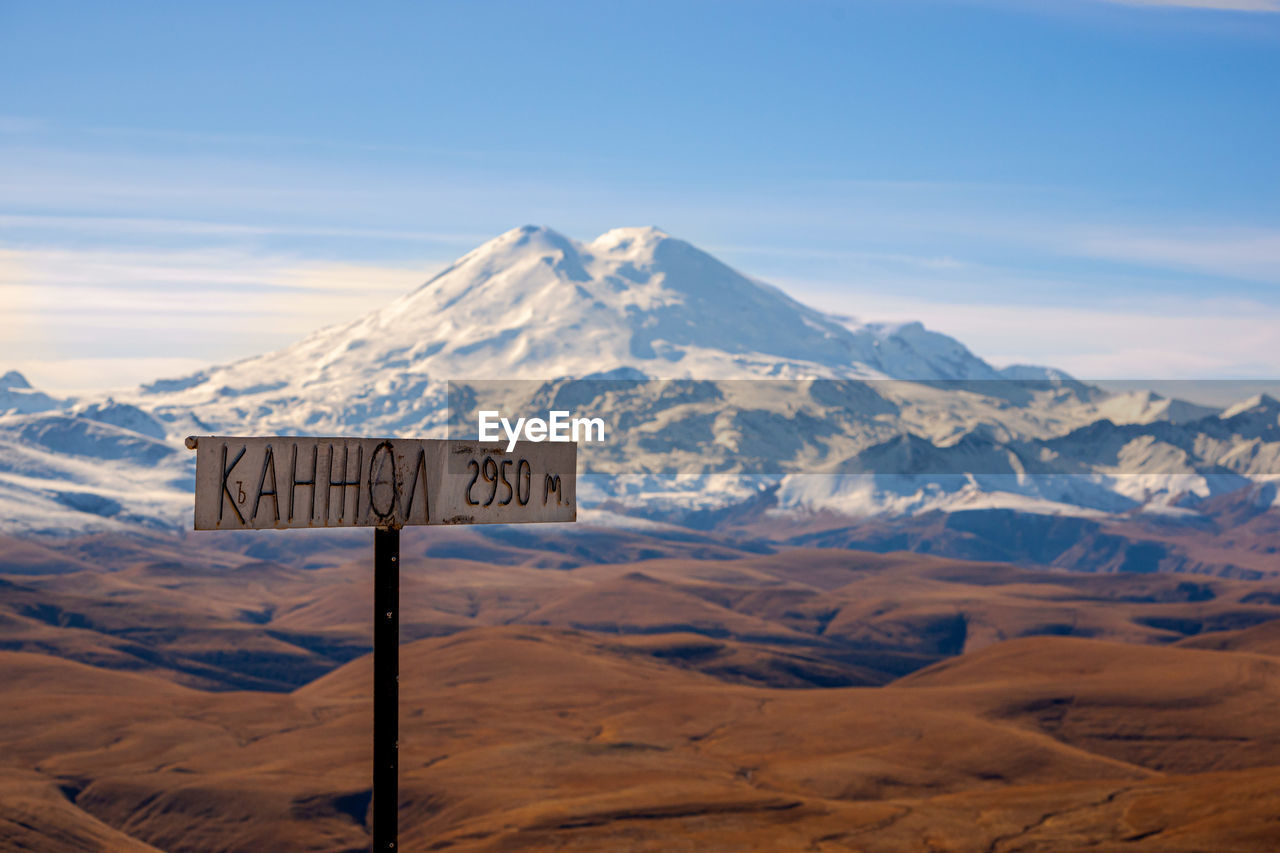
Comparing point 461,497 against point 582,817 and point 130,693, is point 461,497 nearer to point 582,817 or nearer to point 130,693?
point 582,817

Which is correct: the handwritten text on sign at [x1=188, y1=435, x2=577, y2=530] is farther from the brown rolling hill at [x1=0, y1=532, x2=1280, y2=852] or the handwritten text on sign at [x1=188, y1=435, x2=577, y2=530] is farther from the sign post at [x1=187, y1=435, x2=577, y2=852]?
the brown rolling hill at [x1=0, y1=532, x2=1280, y2=852]

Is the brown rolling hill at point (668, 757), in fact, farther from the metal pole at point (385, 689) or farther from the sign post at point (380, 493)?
the metal pole at point (385, 689)

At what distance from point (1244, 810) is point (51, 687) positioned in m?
138

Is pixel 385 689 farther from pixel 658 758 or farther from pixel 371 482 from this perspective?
pixel 658 758

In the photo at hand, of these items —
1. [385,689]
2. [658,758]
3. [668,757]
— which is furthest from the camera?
[668,757]

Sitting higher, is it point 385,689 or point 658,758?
point 385,689

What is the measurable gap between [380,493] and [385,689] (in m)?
1.32

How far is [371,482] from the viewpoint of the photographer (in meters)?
8.60

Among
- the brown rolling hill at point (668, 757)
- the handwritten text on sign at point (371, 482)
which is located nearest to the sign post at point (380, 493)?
the handwritten text on sign at point (371, 482)

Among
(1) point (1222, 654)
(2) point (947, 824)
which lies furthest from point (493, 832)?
(1) point (1222, 654)

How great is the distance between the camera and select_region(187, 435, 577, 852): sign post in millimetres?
8125

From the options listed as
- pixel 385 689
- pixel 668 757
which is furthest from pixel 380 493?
pixel 668 757

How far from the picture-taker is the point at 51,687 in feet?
529

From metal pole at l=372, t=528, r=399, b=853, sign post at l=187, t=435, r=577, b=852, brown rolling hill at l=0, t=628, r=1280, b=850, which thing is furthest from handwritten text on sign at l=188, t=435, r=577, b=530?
brown rolling hill at l=0, t=628, r=1280, b=850
